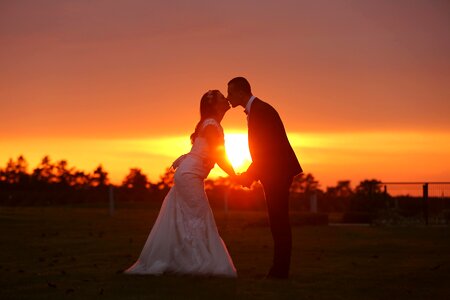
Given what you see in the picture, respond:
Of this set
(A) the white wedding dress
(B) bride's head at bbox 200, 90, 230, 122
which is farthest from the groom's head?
(A) the white wedding dress

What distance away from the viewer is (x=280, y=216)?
10.2m

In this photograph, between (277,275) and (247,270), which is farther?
(247,270)

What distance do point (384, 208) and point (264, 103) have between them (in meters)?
25.4

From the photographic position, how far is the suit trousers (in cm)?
1022

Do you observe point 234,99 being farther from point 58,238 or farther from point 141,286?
point 58,238

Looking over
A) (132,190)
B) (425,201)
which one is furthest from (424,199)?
(132,190)

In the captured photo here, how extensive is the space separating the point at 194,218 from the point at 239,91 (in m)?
1.92

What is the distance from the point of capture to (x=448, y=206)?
33219 millimetres

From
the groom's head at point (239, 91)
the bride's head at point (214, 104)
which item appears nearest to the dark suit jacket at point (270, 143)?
the groom's head at point (239, 91)

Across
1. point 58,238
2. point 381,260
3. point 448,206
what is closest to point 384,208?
point 448,206

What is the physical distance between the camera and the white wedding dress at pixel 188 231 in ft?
35.0

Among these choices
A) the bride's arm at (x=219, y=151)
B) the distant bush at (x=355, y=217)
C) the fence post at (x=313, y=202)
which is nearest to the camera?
the bride's arm at (x=219, y=151)

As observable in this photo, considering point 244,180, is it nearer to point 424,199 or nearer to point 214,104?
point 214,104

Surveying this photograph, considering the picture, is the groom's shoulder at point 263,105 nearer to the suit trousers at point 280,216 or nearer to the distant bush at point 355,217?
the suit trousers at point 280,216
